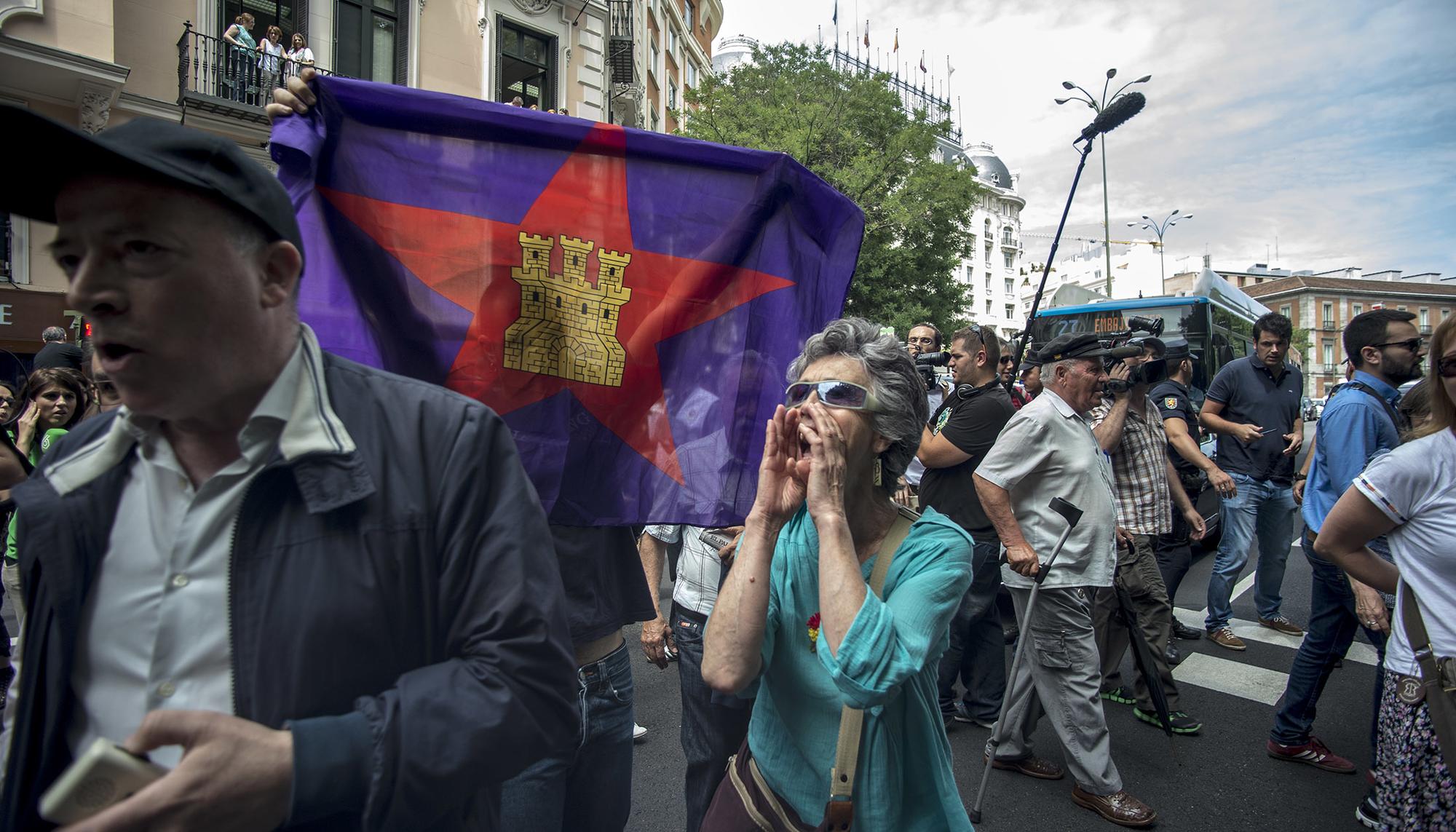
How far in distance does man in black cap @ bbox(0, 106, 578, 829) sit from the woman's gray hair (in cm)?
102

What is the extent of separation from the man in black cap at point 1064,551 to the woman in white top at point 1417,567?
1.19m

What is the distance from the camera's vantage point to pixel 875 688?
1619 millimetres

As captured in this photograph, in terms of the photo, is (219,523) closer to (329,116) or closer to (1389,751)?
(329,116)

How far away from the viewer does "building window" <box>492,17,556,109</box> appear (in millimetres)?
16812

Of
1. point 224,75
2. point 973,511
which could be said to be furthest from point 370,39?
point 973,511

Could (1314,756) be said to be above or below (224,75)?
below

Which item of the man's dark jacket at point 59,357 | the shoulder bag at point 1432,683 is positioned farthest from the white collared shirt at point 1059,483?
the man's dark jacket at point 59,357

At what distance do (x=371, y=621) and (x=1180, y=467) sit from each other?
6.38 meters

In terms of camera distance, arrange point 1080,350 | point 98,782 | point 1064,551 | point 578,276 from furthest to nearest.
Result: point 1080,350
point 1064,551
point 578,276
point 98,782

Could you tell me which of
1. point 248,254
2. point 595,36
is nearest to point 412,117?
point 248,254

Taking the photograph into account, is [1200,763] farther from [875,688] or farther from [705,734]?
[875,688]

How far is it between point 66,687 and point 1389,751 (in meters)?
3.26

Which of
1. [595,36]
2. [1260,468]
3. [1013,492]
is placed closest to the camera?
[1013,492]

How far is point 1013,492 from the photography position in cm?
389
